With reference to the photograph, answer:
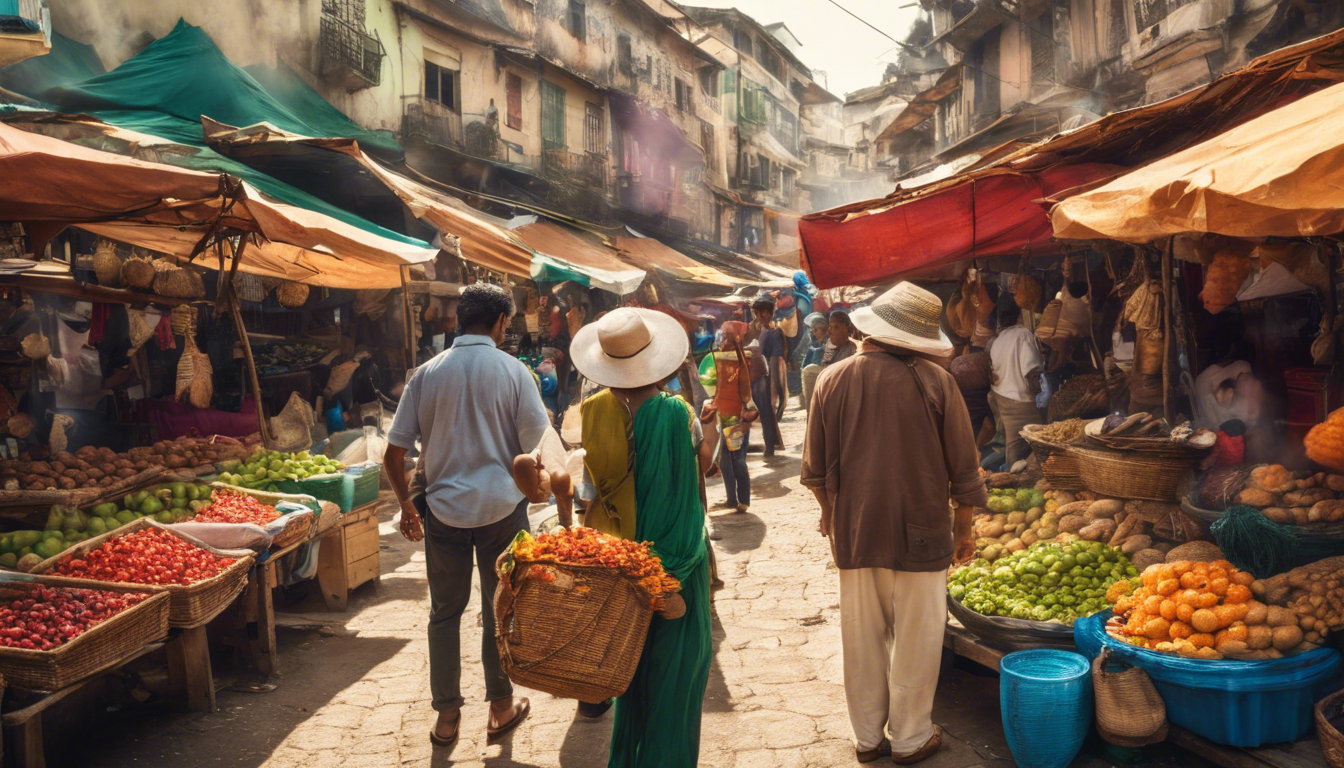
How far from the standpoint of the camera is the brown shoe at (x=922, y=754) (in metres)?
3.74

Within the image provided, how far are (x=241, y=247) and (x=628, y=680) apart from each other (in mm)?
4818

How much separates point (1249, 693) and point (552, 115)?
22.9m

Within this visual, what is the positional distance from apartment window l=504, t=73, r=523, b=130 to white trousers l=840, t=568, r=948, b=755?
2043 cm

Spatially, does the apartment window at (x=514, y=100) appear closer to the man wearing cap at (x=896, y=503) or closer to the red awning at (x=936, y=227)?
the red awning at (x=936, y=227)

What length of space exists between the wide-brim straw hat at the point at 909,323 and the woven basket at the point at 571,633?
162cm

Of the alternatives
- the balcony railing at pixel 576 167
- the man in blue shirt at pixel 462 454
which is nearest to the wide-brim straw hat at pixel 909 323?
the man in blue shirt at pixel 462 454

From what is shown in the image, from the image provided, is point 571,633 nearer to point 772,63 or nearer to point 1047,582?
point 1047,582

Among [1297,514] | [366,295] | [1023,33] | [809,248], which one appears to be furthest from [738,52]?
[1297,514]

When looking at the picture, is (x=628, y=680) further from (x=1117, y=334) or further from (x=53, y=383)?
(x=53, y=383)

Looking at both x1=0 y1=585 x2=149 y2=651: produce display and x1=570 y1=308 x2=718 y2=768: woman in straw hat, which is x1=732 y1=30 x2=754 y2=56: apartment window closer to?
x1=0 y1=585 x2=149 y2=651: produce display

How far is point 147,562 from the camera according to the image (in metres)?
4.59

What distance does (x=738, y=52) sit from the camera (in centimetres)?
3881

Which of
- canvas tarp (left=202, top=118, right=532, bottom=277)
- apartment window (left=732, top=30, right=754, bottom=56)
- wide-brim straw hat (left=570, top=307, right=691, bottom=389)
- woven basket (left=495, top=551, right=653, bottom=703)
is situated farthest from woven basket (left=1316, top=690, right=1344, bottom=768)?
apartment window (left=732, top=30, right=754, bottom=56)

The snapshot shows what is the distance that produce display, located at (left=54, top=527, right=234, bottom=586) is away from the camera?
448 centimetres
